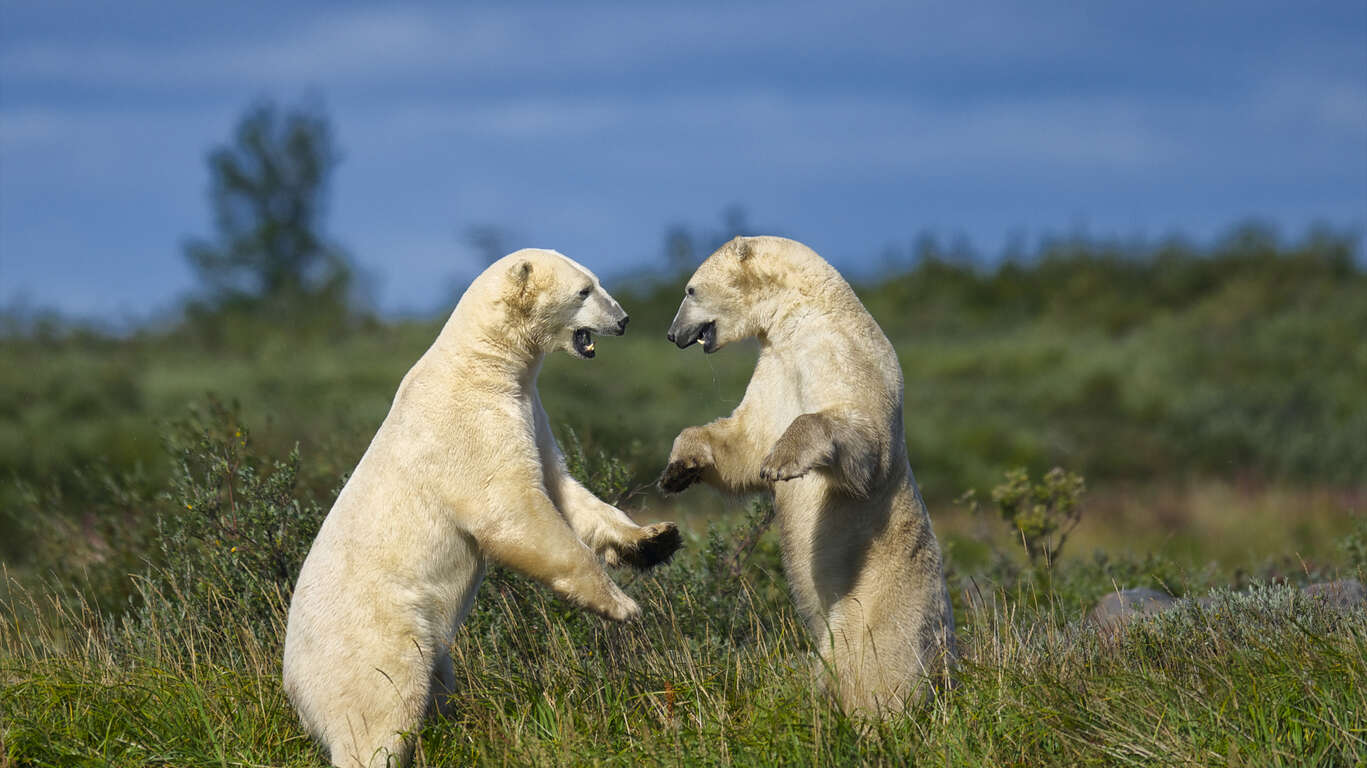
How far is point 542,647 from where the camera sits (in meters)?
6.22

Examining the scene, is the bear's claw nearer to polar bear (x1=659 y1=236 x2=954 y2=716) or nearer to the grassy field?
polar bear (x1=659 y1=236 x2=954 y2=716)

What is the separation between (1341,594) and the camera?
6.09 metres

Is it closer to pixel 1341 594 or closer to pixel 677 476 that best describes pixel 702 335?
pixel 677 476

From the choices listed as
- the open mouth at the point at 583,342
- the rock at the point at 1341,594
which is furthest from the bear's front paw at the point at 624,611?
the rock at the point at 1341,594

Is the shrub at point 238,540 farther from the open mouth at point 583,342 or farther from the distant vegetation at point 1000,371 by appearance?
the distant vegetation at point 1000,371

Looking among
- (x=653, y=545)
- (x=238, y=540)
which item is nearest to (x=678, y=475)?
(x=653, y=545)

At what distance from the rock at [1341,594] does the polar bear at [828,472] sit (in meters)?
1.94

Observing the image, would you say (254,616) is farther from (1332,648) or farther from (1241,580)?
(1241,580)

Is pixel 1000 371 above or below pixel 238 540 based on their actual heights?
below

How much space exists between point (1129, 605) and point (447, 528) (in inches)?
152

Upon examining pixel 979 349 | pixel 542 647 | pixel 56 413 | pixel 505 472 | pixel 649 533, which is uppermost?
pixel 505 472

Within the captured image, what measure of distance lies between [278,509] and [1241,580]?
255 inches

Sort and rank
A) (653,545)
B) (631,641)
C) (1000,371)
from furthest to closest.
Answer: (1000,371) → (631,641) → (653,545)

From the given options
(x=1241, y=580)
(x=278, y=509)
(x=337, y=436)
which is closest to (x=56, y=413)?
(x=337, y=436)
